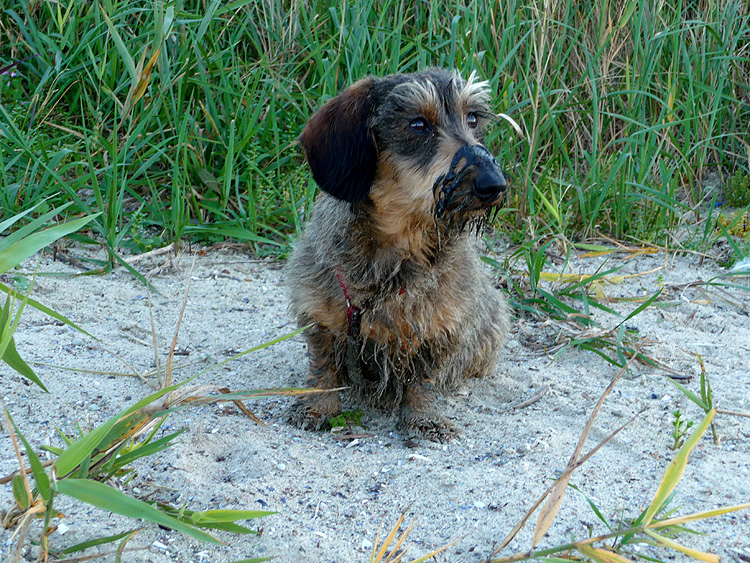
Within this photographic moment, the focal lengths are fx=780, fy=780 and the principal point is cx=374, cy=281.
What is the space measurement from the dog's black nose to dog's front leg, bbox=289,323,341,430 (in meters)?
0.89

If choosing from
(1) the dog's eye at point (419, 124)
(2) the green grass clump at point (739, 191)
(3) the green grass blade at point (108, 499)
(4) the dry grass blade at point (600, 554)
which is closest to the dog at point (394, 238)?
(1) the dog's eye at point (419, 124)

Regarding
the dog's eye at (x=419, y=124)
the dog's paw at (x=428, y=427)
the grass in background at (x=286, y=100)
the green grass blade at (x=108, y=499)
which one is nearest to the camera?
the green grass blade at (x=108, y=499)

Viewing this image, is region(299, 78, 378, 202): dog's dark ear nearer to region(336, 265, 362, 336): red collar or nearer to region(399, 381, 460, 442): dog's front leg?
region(336, 265, 362, 336): red collar

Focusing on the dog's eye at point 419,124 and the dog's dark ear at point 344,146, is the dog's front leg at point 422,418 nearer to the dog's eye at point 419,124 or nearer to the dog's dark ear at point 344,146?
the dog's dark ear at point 344,146

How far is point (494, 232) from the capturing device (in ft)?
17.2

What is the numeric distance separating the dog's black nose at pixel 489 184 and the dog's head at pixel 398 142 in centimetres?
9

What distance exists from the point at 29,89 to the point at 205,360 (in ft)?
8.70

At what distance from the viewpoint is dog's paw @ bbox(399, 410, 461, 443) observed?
10.4 feet

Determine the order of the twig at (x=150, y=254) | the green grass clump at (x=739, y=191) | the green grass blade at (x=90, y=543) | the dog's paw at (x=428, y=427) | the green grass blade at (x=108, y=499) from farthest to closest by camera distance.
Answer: the green grass clump at (x=739, y=191) < the twig at (x=150, y=254) < the dog's paw at (x=428, y=427) < the green grass blade at (x=90, y=543) < the green grass blade at (x=108, y=499)

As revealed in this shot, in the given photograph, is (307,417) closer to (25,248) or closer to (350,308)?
(350,308)

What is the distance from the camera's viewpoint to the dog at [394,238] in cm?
291

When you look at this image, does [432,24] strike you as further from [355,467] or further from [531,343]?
[355,467]

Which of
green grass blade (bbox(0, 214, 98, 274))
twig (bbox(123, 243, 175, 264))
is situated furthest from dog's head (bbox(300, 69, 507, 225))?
twig (bbox(123, 243, 175, 264))

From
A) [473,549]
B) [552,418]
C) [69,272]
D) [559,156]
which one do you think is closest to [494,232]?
[559,156]
